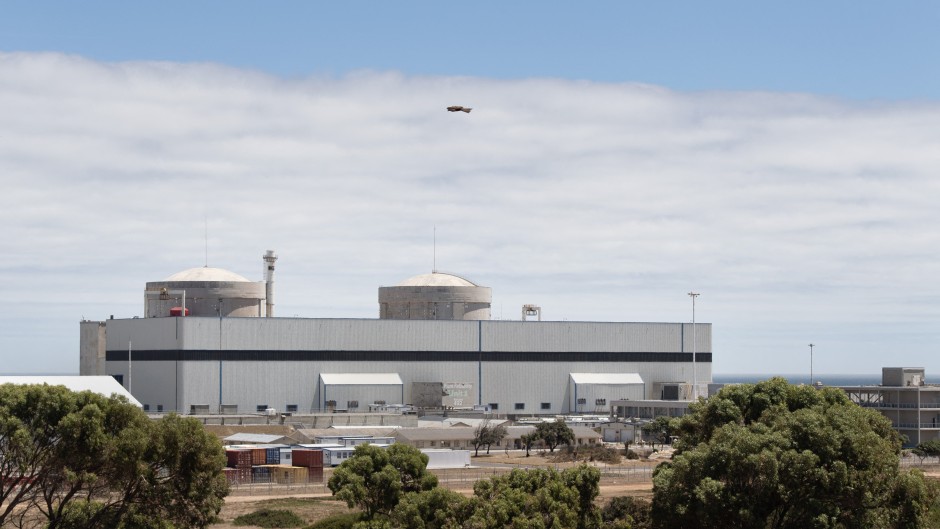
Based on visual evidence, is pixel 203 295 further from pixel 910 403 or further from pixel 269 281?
pixel 910 403

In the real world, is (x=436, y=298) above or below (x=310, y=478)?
above

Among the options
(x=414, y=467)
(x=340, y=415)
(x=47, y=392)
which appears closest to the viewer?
(x=47, y=392)

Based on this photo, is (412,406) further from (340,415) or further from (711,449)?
(711,449)

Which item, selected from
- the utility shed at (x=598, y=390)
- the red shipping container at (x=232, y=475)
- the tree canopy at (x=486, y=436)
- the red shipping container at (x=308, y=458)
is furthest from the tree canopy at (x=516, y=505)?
the utility shed at (x=598, y=390)

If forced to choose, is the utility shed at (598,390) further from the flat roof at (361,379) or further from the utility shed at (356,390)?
the flat roof at (361,379)

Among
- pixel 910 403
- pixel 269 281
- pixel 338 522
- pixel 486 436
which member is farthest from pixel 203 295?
pixel 338 522

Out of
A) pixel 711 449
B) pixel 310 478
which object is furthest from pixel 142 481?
pixel 310 478

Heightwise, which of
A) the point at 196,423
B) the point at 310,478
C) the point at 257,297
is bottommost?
the point at 310,478
